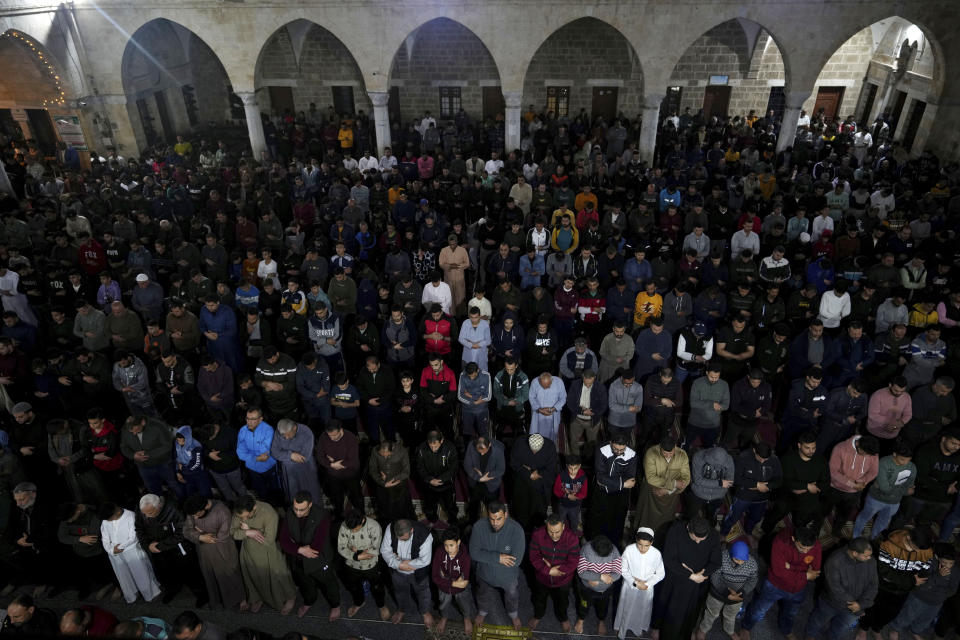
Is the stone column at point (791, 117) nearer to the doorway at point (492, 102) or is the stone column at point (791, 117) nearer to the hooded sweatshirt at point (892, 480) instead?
the doorway at point (492, 102)

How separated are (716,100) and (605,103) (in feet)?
11.7

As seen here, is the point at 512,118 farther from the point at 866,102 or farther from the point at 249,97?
the point at 866,102

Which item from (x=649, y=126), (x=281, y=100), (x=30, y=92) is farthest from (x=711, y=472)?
(x=281, y=100)

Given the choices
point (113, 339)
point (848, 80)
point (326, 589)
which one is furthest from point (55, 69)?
point (848, 80)

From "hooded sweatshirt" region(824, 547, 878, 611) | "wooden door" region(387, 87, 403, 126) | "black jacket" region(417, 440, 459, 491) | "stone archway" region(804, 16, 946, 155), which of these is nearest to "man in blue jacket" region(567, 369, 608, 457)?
"black jacket" region(417, 440, 459, 491)

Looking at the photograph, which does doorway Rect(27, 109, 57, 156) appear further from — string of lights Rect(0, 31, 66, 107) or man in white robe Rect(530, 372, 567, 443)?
man in white robe Rect(530, 372, 567, 443)

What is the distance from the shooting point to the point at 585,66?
20047mm

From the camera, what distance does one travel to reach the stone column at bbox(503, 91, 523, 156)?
52.2ft

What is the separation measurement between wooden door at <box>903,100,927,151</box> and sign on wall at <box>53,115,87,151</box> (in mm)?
22478

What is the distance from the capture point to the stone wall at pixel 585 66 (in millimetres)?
19562

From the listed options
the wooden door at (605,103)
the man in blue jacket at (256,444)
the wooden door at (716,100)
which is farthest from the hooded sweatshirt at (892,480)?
the wooden door at (716,100)

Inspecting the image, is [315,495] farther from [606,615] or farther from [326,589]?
[606,615]

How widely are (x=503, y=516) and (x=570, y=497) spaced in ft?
3.07

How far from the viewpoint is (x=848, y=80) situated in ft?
66.0
